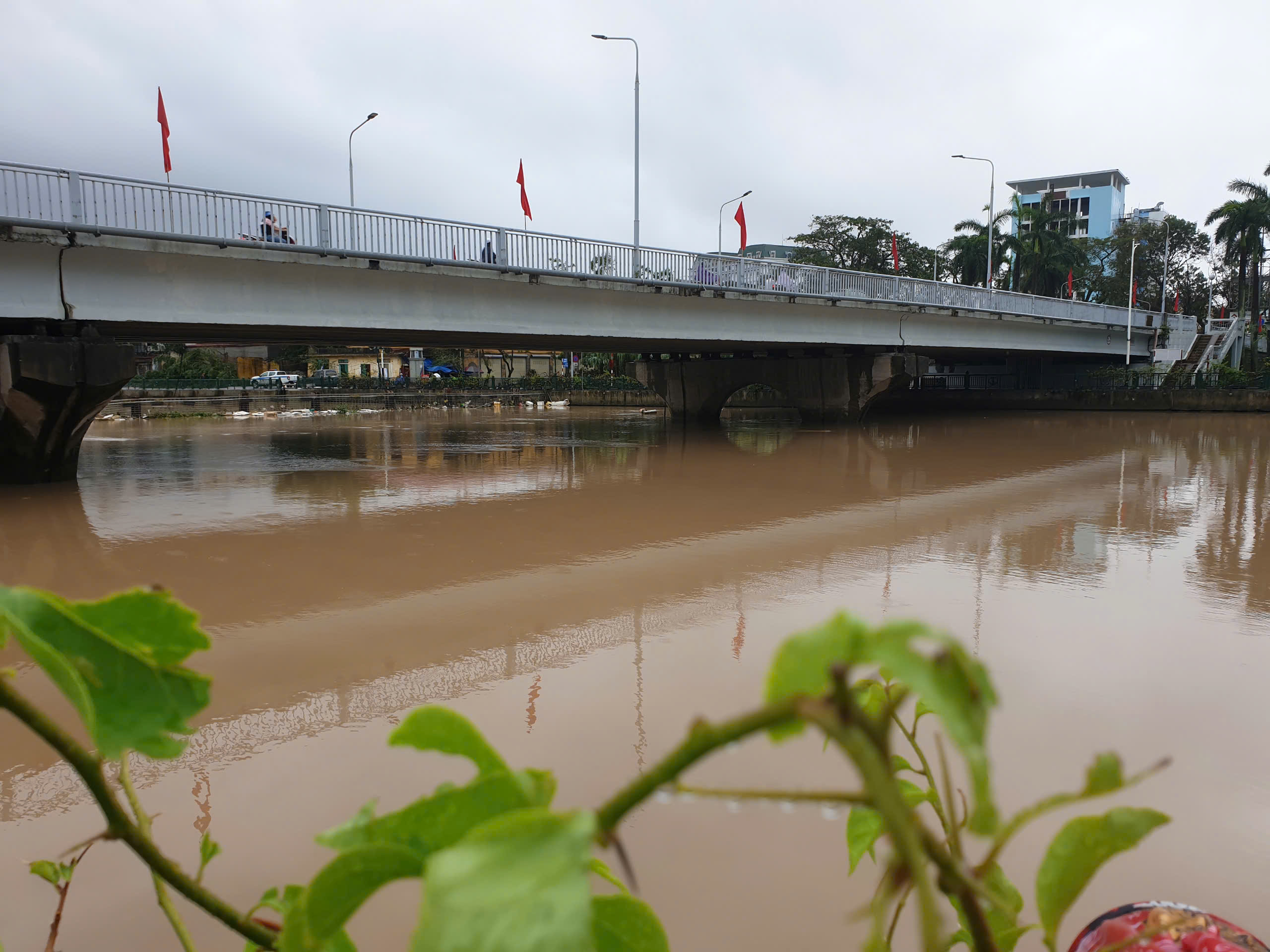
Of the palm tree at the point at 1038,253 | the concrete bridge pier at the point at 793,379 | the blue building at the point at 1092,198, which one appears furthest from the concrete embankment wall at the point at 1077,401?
the blue building at the point at 1092,198

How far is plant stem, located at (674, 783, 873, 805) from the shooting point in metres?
0.43

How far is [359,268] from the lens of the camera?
1587cm

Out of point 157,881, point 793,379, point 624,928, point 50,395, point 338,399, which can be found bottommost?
point 338,399

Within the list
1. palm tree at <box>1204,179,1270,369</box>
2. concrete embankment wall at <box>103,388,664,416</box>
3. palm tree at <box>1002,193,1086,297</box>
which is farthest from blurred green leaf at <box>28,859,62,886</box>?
palm tree at <box>1002,193,1086,297</box>

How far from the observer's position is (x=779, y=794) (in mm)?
444

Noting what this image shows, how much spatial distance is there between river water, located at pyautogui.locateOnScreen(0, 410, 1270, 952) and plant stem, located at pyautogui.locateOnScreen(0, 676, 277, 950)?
1.24 feet

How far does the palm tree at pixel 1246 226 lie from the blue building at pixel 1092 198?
5330cm

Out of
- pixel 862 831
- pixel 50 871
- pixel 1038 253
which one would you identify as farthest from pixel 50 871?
pixel 1038 253

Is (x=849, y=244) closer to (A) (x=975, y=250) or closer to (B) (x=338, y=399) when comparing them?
(A) (x=975, y=250)

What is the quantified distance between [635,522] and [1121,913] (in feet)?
34.1

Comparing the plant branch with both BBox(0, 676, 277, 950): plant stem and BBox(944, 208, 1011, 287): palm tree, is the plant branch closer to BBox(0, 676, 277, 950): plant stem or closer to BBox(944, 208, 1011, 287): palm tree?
BBox(0, 676, 277, 950): plant stem

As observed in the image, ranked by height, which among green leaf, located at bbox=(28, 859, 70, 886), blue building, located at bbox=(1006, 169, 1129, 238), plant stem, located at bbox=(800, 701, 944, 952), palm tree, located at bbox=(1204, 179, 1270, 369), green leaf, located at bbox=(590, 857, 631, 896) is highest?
blue building, located at bbox=(1006, 169, 1129, 238)

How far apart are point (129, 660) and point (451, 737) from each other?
0.21m

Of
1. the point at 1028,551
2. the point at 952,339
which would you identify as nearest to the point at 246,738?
the point at 1028,551
